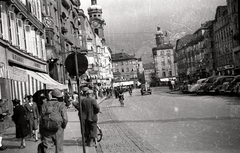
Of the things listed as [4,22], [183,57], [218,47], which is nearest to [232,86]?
[4,22]

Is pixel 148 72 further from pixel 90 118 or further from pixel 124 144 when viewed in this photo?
pixel 124 144

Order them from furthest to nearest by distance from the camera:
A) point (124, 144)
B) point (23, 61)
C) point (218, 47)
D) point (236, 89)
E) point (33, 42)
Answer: point (218, 47) < point (236, 89) < point (33, 42) < point (23, 61) < point (124, 144)

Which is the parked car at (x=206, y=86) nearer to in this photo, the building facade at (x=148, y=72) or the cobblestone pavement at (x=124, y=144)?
the cobblestone pavement at (x=124, y=144)

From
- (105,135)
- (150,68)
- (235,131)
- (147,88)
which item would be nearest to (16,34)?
(105,135)

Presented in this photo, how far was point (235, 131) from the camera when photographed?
10109mm

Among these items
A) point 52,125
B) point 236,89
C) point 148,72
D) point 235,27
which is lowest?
point 236,89

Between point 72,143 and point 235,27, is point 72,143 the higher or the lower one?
the lower one

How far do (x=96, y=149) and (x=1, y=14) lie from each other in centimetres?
1079

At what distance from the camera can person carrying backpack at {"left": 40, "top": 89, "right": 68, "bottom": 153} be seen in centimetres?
680

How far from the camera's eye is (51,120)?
22.3 ft

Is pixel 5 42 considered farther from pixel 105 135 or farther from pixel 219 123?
pixel 219 123

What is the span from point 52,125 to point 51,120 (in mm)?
103

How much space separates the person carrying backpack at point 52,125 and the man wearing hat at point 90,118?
3.15 meters

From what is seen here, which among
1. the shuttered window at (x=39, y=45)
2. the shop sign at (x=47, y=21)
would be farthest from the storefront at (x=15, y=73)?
the shop sign at (x=47, y=21)
